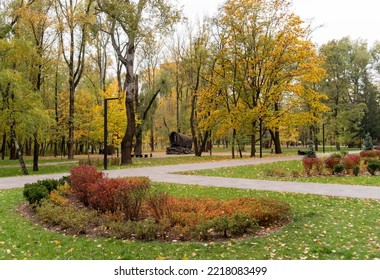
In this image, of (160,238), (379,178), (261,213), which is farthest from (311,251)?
(379,178)

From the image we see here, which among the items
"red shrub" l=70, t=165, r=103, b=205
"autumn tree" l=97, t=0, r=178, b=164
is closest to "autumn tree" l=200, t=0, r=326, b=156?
"autumn tree" l=97, t=0, r=178, b=164

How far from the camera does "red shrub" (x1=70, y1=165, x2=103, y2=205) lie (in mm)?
9281

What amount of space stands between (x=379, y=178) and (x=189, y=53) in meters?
30.3

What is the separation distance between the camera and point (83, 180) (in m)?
9.89

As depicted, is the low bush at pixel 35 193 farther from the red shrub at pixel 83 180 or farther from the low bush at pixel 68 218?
the low bush at pixel 68 218

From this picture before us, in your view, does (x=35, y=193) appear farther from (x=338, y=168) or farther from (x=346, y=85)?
(x=346, y=85)

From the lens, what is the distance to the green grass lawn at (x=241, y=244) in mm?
5387

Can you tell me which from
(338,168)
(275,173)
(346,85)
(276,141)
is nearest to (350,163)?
(338,168)

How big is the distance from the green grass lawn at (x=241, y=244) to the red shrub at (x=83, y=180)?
64.6 inches

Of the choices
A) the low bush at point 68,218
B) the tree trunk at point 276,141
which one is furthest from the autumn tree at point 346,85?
the low bush at point 68,218

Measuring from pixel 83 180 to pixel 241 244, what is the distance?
555 centimetres

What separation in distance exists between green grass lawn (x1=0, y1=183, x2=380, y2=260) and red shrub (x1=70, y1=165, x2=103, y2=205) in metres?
1.64

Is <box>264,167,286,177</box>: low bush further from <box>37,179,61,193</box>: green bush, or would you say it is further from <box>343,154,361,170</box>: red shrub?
<box>37,179,61,193</box>: green bush

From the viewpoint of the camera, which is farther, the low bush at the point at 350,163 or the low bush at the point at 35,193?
the low bush at the point at 350,163
